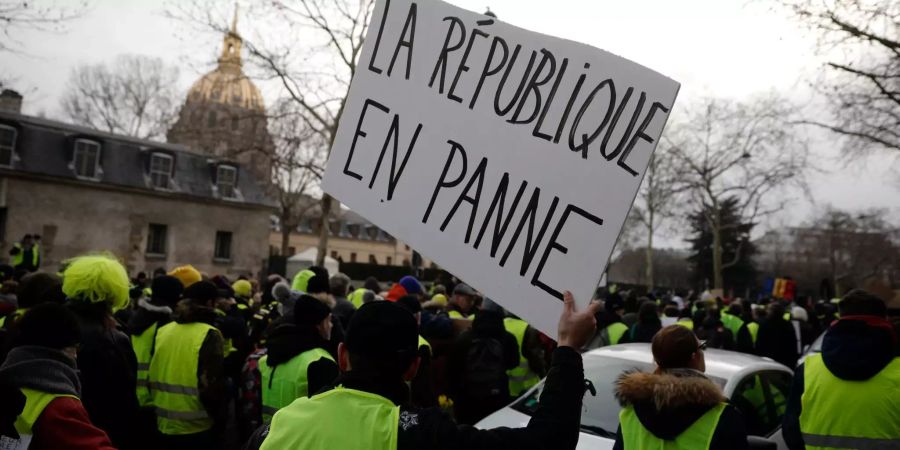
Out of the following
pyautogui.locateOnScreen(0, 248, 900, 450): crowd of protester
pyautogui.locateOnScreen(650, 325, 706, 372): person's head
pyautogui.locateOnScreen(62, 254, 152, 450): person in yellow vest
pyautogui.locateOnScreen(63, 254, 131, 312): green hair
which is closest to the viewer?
pyautogui.locateOnScreen(0, 248, 900, 450): crowd of protester

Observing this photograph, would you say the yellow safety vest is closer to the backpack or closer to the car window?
the backpack

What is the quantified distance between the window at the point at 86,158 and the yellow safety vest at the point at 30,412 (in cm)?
3291

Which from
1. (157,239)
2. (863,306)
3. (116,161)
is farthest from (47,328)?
(157,239)

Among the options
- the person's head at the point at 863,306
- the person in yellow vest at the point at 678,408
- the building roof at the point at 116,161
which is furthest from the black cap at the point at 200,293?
the building roof at the point at 116,161

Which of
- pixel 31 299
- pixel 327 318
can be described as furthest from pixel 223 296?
pixel 327 318

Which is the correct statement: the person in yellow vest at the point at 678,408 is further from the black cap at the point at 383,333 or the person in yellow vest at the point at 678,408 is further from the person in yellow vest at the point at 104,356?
the person in yellow vest at the point at 104,356

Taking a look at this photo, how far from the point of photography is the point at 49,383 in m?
2.69

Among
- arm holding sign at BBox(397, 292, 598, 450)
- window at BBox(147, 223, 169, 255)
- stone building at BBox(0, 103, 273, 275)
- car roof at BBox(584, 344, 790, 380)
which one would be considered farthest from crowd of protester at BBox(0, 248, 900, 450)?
window at BBox(147, 223, 169, 255)

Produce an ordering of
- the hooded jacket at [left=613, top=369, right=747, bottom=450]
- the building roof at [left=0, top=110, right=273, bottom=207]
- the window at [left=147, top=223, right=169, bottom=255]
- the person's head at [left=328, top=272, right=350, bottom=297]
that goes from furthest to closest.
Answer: the window at [left=147, top=223, right=169, bottom=255] → the building roof at [left=0, top=110, right=273, bottom=207] → the person's head at [left=328, top=272, right=350, bottom=297] → the hooded jacket at [left=613, top=369, right=747, bottom=450]

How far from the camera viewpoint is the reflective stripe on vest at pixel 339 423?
6.13 feet

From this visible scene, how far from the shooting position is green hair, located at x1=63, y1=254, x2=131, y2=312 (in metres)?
3.88

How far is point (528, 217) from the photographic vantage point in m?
2.47

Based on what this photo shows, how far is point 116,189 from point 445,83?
33.8 meters

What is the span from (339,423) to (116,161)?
116 ft
